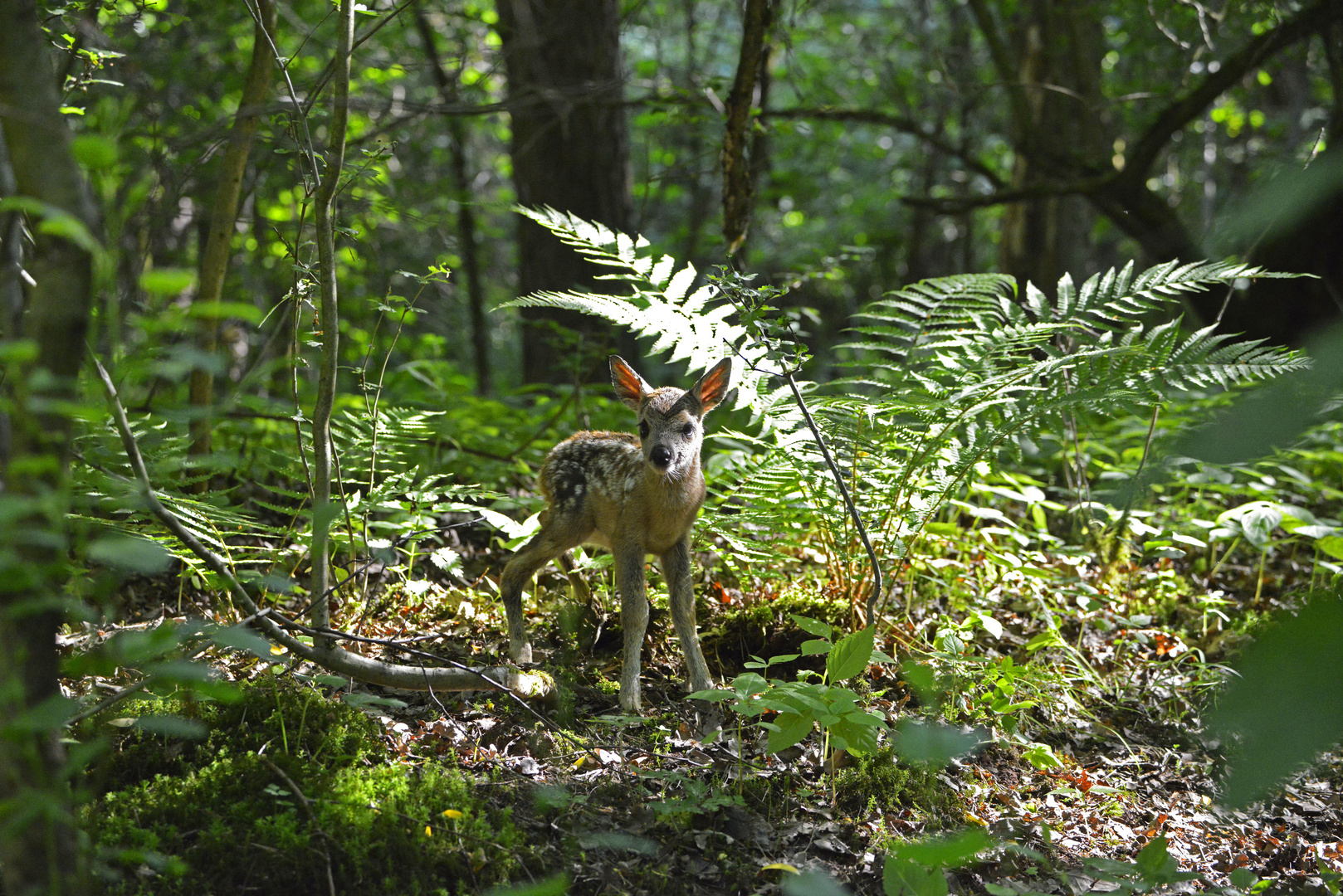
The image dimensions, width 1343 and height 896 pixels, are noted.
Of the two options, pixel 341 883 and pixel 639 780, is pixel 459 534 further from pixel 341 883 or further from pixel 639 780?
pixel 341 883

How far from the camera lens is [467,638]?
416cm

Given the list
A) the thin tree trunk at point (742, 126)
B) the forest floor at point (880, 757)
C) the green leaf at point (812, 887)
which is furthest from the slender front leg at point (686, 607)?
the thin tree trunk at point (742, 126)

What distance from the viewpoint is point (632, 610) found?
3.80 m

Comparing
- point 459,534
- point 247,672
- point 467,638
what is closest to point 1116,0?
point 459,534

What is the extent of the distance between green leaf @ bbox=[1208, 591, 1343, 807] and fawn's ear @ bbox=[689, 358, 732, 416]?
9.13 ft

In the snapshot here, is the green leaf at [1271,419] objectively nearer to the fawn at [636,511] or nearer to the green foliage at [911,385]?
the green foliage at [911,385]

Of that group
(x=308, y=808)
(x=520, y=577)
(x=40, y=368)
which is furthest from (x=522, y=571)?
(x=40, y=368)

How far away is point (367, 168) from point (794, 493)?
2.38 meters

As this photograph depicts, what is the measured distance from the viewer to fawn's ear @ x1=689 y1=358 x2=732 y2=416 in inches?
160

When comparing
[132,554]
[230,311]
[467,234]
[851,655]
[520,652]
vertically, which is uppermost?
[467,234]

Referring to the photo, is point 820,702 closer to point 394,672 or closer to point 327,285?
point 394,672

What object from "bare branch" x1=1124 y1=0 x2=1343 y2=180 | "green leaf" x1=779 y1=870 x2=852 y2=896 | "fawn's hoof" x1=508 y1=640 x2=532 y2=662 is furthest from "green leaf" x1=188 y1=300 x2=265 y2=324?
"bare branch" x1=1124 y1=0 x2=1343 y2=180

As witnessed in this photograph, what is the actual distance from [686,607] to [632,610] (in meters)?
0.25

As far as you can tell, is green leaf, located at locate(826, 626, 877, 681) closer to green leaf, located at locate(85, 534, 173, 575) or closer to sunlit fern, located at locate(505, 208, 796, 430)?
sunlit fern, located at locate(505, 208, 796, 430)
